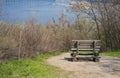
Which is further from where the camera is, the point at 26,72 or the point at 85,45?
the point at 85,45

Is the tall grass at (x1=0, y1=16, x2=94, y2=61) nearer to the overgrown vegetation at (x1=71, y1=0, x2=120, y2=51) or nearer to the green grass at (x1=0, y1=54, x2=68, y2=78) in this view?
the green grass at (x1=0, y1=54, x2=68, y2=78)

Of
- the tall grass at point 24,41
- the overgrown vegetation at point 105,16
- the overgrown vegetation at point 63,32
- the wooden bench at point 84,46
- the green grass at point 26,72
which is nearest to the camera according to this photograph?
the green grass at point 26,72

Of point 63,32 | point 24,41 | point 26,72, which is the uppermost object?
point 24,41

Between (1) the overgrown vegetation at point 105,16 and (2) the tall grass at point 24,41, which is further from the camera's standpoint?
(1) the overgrown vegetation at point 105,16

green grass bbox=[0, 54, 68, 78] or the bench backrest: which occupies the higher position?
the bench backrest

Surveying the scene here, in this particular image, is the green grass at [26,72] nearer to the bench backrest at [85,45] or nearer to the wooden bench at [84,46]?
the wooden bench at [84,46]

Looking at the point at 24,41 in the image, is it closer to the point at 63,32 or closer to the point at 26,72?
the point at 26,72

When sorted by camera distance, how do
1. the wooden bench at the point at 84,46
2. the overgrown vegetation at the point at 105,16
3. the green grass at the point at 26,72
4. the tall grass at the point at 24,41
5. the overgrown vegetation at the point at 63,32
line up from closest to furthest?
1. the green grass at the point at 26,72
2. the wooden bench at the point at 84,46
3. the tall grass at the point at 24,41
4. the overgrown vegetation at the point at 63,32
5. the overgrown vegetation at the point at 105,16

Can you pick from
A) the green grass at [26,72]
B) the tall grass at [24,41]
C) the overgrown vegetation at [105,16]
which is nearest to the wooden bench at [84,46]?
the tall grass at [24,41]

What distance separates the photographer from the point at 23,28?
1959 cm

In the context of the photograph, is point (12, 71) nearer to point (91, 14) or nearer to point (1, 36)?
point (1, 36)

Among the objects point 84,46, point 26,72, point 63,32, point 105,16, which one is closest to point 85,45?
point 84,46

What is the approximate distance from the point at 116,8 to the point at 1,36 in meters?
19.1

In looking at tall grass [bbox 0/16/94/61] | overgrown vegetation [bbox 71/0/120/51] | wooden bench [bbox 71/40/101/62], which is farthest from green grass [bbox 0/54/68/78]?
overgrown vegetation [bbox 71/0/120/51]
